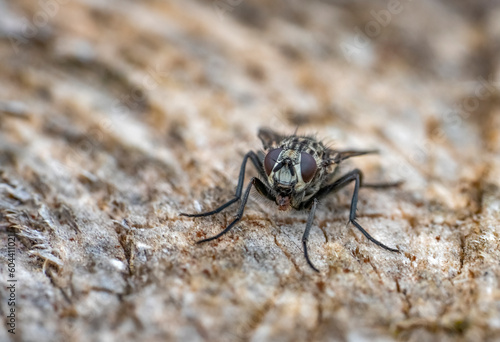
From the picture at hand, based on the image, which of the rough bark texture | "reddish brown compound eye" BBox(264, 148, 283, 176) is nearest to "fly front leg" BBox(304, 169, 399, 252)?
the rough bark texture

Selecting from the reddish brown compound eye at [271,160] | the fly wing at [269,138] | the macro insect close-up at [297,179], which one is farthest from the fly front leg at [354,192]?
the fly wing at [269,138]

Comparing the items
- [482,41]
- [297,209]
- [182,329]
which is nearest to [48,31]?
[297,209]

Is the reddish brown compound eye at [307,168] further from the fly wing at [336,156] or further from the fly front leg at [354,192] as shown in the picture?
the fly wing at [336,156]

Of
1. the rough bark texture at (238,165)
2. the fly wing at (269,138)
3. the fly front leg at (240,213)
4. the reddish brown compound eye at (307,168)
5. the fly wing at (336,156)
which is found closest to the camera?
the rough bark texture at (238,165)

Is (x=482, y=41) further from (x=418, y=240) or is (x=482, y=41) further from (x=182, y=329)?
(x=182, y=329)

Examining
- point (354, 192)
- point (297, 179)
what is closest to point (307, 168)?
point (297, 179)

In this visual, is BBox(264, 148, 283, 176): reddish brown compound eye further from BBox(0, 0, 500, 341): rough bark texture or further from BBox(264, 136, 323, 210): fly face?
BBox(0, 0, 500, 341): rough bark texture
